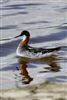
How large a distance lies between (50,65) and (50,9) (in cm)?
928

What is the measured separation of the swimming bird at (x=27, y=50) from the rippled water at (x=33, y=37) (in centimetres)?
22

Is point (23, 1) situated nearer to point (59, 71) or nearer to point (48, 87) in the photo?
point (59, 71)

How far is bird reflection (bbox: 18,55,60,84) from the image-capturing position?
11.6 m

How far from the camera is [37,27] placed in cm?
1877

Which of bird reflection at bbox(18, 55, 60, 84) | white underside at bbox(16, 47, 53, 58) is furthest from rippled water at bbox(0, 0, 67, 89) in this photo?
white underside at bbox(16, 47, 53, 58)

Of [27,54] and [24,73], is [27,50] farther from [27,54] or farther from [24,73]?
[24,73]

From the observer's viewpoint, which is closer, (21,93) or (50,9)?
(21,93)

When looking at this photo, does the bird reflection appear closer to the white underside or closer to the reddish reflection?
the reddish reflection

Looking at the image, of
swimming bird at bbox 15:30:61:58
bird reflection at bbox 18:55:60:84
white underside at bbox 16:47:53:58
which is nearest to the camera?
bird reflection at bbox 18:55:60:84

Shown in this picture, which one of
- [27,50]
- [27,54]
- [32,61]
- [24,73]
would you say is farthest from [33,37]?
[24,73]

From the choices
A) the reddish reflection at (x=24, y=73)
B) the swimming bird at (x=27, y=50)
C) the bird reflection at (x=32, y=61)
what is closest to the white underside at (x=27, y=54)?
the swimming bird at (x=27, y=50)

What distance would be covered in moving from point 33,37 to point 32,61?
2.91 meters

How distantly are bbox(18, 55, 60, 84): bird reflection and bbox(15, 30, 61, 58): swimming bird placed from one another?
193 mm

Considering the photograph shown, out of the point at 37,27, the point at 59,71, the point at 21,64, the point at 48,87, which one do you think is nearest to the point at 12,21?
the point at 37,27
